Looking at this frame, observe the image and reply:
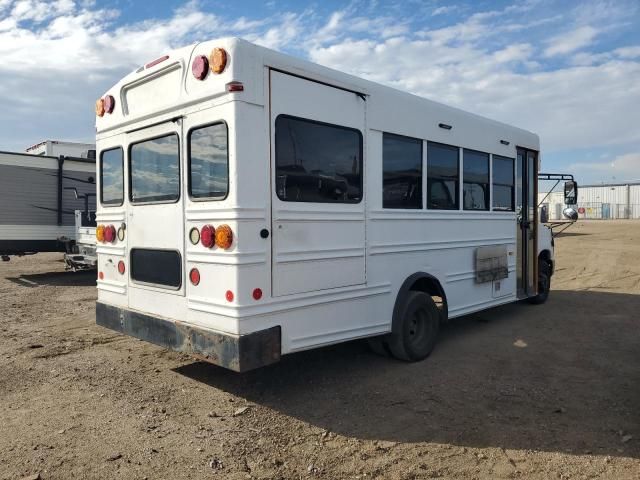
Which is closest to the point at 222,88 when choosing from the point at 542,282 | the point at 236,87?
the point at 236,87

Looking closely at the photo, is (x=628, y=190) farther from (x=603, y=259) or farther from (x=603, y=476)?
(x=603, y=476)

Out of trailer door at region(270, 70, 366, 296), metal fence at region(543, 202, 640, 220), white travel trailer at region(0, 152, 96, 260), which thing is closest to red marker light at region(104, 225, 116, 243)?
trailer door at region(270, 70, 366, 296)

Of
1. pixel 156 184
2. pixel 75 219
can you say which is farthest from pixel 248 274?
pixel 75 219

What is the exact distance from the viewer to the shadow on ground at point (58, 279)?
1152 cm

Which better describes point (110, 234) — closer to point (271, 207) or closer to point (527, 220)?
point (271, 207)

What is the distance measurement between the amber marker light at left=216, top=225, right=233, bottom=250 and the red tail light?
0.20 ft

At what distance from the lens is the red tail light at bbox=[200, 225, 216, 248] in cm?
393

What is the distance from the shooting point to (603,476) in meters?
3.20

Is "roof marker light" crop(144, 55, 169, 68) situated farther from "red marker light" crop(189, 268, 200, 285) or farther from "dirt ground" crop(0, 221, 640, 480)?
"dirt ground" crop(0, 221, 640, 480)

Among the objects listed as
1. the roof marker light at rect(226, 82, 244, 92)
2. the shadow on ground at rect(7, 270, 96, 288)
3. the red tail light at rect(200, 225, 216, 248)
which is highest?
the roof marker light at rect(226, 82, 244, 92)

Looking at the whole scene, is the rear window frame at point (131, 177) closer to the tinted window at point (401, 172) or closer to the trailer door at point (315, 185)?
the trailer door at point (315, 185)

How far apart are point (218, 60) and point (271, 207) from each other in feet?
3.79

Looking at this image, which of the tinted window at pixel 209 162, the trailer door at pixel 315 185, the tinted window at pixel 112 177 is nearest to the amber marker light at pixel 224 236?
the tinted window at pixel 209 162

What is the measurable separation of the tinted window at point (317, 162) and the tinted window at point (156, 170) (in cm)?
95
